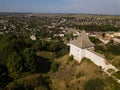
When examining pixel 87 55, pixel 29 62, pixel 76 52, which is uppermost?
pixel 87 55

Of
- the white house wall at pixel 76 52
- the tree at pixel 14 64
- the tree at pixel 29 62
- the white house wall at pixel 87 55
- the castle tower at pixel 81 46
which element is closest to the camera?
the white house wall at pixel 87 55

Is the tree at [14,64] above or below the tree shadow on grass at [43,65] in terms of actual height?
above

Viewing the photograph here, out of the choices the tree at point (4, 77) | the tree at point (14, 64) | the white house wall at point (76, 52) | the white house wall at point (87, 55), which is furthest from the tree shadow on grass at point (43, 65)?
the tree at point (4, 77)

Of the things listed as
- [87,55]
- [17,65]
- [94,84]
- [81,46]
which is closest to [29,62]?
[17,65]

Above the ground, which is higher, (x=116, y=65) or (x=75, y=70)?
(x=116, y=65)

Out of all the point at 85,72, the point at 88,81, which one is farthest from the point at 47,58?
the point at 88,81

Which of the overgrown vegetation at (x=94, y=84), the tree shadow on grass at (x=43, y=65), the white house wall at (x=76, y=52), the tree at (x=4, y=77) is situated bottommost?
the tree shadow on grass at (x=43, y=65)

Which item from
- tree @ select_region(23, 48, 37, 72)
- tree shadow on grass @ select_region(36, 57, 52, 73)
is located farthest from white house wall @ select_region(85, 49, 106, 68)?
tree @ select_region(23, 48, 37, 72)

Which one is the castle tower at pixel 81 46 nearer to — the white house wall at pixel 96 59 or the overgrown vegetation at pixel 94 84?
the white house wall at pixel 96 59

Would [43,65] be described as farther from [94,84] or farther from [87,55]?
[94,84]

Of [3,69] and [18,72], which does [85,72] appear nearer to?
[18,72]

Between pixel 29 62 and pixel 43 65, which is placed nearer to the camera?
pixel 29 62
